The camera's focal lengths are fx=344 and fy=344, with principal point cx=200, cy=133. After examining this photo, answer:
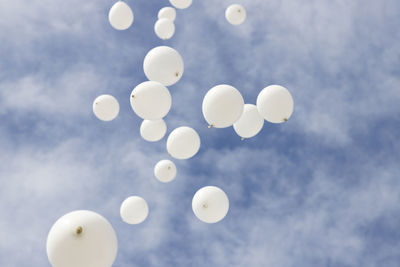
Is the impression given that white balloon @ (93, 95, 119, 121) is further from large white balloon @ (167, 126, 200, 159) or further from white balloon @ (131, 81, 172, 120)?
white balloon @ (131, 81, 172, 120)

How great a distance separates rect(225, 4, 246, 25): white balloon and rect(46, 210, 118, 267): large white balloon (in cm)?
1429

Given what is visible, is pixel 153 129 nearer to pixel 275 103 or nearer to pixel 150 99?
pixel 150 99

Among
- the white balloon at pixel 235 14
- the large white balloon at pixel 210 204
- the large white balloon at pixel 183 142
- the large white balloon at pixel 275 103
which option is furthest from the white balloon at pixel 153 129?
the white balloon at pixel 235 14

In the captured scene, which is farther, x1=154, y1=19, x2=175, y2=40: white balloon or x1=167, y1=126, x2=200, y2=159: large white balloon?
x1=154, y1=19, x2=175, y2=40: white balloon

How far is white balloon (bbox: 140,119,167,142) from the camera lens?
A: 15.9 metres

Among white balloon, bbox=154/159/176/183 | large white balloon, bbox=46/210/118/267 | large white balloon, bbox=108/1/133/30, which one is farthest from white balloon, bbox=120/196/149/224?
large white balloon, bbox=108/1/133/30

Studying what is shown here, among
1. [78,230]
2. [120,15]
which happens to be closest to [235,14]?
[120,15]

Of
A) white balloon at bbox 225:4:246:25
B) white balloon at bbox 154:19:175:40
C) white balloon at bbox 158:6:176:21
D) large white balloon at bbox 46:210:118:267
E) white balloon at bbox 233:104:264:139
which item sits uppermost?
white balloon at bbox 225:4:246:25

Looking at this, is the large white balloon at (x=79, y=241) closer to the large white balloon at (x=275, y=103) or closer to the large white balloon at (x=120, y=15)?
the large white balloon at (x=275, y=103)

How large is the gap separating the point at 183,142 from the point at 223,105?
3039 millimetres

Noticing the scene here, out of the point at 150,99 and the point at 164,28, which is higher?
the point at 164,28

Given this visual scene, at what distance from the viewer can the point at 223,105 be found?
1237cm

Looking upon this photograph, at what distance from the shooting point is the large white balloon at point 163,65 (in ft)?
44.0

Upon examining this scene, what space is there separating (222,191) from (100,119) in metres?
7.20
